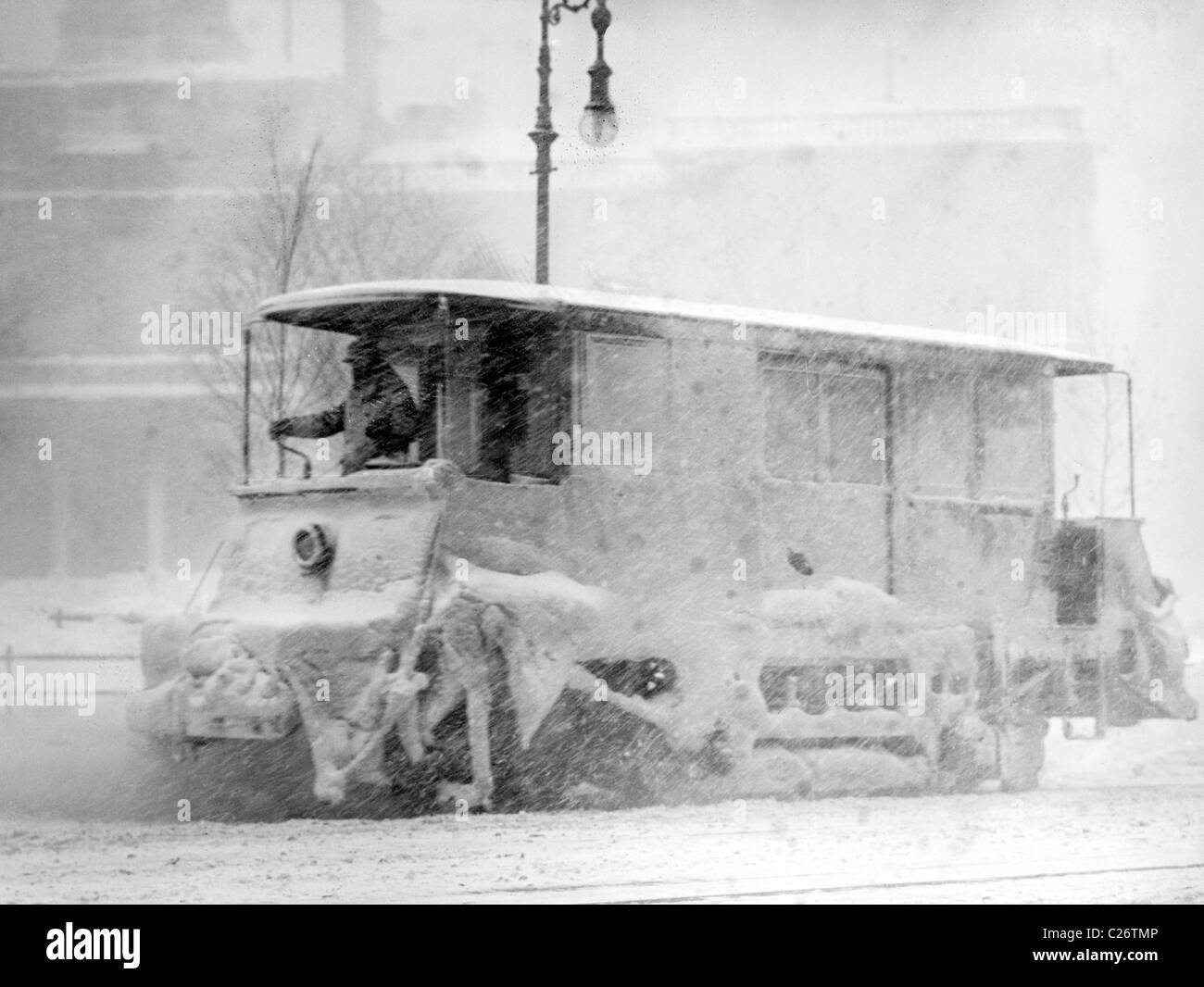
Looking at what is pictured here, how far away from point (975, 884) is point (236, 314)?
40.4 ft

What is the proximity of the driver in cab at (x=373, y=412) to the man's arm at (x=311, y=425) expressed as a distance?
8 centimetres

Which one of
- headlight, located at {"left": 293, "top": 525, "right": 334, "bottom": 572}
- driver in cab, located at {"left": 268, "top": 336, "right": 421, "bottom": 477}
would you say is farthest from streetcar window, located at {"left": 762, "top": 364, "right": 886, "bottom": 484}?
headlight, located at {"left": 293, "top": 525, "right": 334, "bottom": 572}

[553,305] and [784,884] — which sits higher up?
[553,305]

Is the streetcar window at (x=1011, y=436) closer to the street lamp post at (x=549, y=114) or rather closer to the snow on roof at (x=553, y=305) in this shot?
the snow on roof at (x=553, y=305)

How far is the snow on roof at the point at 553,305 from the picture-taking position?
470 inches

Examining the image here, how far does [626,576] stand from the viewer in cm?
1249

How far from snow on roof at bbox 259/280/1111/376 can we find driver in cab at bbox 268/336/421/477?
0.33 metres

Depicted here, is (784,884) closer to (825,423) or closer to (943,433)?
(825,423)

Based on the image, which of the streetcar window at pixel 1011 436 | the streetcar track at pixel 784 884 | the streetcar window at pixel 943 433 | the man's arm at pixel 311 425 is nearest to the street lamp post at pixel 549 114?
the man's arm at pixel 311 425

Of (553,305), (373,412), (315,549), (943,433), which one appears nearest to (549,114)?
(553,305)

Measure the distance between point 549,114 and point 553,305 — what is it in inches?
107

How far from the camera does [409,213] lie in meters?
18.9
